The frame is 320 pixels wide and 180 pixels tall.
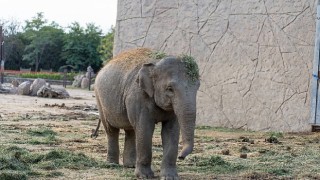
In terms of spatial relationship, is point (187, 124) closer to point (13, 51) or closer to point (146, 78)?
point (146, 78)

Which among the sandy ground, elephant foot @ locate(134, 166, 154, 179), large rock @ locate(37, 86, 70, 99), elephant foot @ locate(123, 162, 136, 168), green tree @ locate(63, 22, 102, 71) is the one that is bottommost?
elephant foot @ locate(123, 162, 136, 168)

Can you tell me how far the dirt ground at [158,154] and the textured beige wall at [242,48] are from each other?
0.46m

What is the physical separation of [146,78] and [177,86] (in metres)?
0.47

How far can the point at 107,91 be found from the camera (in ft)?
24.1

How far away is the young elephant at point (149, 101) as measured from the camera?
19.6ft

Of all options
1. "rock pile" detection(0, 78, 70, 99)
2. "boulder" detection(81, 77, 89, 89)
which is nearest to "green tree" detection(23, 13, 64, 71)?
"boulder" detection(81, 77, 89, 89)

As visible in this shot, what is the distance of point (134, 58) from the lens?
7016mm

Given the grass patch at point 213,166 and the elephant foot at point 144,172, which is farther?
the grass patch at point 213,166

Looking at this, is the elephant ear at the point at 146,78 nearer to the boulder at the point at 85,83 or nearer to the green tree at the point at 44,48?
the boulder at the point at 85,83

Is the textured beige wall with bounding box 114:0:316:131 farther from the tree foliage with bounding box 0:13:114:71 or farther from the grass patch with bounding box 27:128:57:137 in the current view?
the tree foliage with bounding box 0:13:114:71

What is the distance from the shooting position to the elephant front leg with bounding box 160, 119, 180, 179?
6.35 metres

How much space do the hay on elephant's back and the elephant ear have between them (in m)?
0.25

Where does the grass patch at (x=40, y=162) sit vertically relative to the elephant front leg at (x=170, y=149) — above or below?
below

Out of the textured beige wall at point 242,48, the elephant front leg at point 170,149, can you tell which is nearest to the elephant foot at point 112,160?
the elephant front leg at point 170,149
